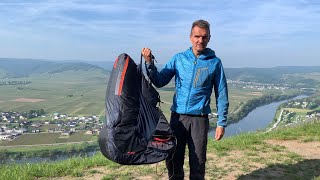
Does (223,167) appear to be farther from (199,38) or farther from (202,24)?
(202,24)

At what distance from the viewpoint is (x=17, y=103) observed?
94125 millimetres

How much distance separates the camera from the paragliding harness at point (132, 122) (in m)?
4.00

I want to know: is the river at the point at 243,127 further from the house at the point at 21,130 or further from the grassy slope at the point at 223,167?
the house at the point at 21,130

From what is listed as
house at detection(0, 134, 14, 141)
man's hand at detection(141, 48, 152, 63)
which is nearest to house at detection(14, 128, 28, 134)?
house at detection(0, 134, 14, 141)

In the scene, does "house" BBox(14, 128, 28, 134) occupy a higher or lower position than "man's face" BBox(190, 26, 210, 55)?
lower

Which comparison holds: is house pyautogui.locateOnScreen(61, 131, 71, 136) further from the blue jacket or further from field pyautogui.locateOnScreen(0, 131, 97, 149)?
the blue jacket

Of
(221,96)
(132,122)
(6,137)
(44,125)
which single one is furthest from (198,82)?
(44,125)

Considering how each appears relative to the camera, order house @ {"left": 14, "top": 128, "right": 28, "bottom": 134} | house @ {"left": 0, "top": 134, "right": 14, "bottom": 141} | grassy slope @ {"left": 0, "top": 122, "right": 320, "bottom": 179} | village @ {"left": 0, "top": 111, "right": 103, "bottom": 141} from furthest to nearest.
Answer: house @ {"left": 14, "top": 128, "right": 28, "bottom": 134} < village @ {"left": 0, "top": 111, "right": 103, "bottom": 141} < house @ {"left": 0, "top": 134, "right": 14, "bottom": 141} < grassy slope @ {"left": 0, "top": 122, "right": 320, "bottom": 179}

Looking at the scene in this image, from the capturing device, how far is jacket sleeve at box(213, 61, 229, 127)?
4.60 metres

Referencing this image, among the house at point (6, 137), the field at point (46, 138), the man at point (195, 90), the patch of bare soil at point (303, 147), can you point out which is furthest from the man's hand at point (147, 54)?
the house at point (6, 137)

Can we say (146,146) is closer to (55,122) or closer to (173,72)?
(173,72)

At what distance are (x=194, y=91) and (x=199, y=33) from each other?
31.1 inches

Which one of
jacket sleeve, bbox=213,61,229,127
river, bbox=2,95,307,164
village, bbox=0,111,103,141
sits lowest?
village, bbox=0,111,103,141

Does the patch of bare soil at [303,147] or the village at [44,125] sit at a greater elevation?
the patch of bare soil at [303,147]
